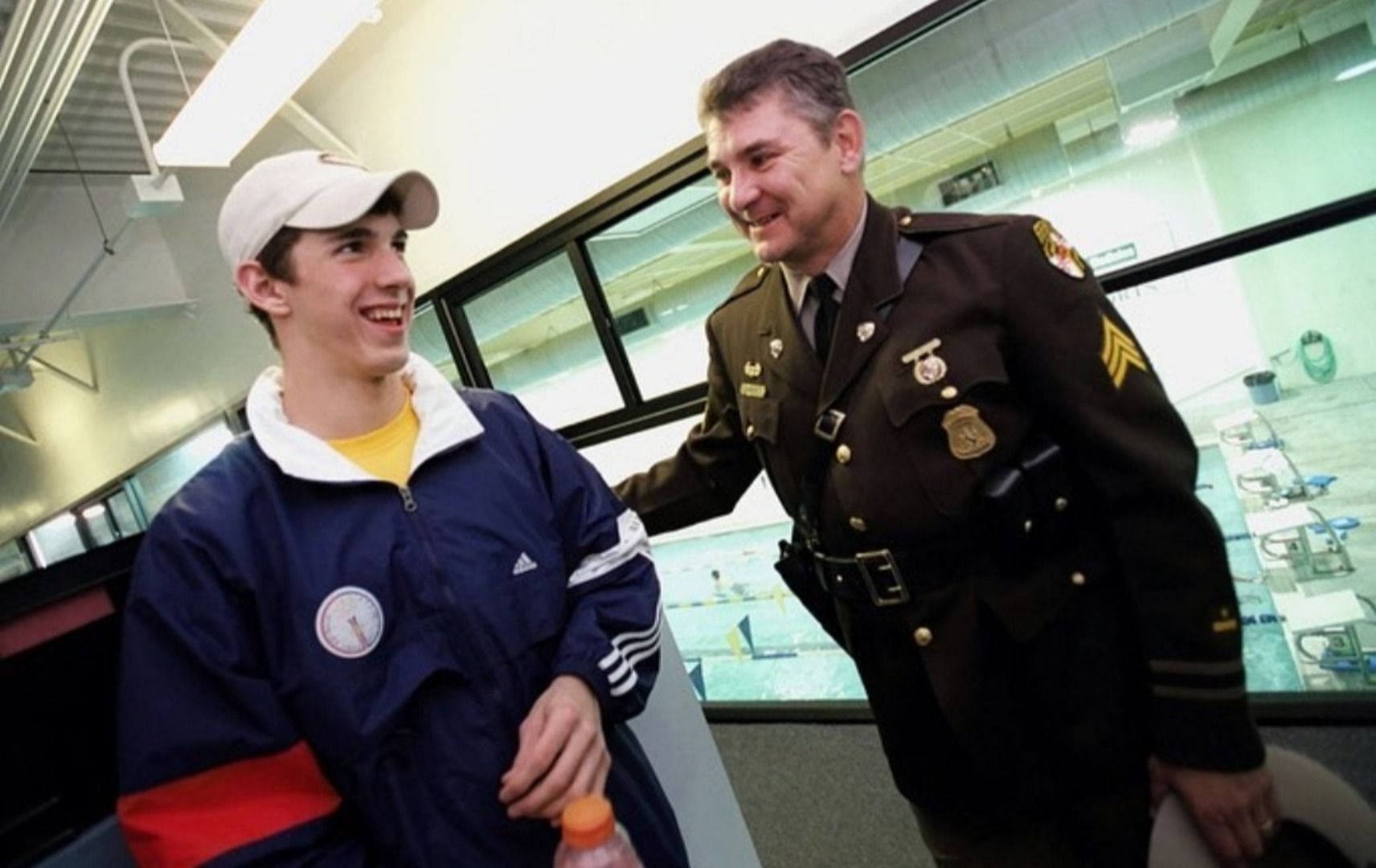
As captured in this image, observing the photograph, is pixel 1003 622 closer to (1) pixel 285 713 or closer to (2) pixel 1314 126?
(1) pixel 285 713

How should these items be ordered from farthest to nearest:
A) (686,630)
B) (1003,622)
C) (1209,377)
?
(686,630) → (1209,377) → (1003,622)

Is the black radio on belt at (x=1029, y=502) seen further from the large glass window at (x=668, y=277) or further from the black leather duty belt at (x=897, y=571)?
the large glass window at (x=668, y=277)

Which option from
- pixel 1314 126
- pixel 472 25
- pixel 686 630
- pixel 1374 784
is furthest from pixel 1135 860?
pixel 472 25

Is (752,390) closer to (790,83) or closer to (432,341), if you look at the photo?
(790,83)

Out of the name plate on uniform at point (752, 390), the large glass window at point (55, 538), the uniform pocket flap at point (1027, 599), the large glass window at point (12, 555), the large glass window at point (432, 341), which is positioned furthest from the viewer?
the large glass window at point (12, 555)

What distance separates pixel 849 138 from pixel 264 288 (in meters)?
0.92

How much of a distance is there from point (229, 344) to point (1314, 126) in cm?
561

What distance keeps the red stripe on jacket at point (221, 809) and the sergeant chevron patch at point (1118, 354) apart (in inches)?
42.4

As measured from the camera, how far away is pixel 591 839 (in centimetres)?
62

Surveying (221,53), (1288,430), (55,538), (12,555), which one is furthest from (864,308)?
(12,555)

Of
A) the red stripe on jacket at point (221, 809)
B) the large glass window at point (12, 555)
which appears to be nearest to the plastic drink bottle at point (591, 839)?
the red stripe on jacket at point (221, 809)

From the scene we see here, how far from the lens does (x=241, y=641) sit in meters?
0.71

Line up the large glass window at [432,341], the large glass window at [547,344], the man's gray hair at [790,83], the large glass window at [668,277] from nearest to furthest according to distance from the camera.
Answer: the man's gray hair at [790,83] < the large glass window at [668,277] < the large glass window at [547,344] < the large glass window at [432,341]

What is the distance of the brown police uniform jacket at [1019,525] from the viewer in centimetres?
92
